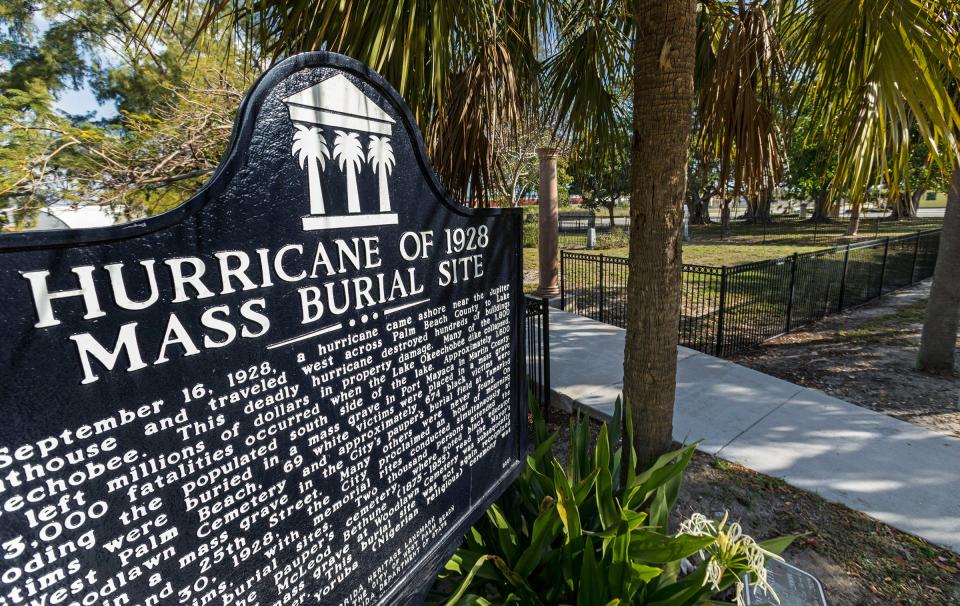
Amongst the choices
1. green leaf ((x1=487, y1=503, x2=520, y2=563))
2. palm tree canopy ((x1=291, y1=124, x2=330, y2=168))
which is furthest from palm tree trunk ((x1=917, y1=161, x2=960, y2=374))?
palm tree canopy ((x1=291, y1=124, x2=330, y2=168))

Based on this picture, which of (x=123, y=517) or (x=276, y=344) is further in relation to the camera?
(x=276, y=344)

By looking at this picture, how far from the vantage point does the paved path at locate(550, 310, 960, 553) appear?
349cm

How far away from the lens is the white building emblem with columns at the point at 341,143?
137 centimetres

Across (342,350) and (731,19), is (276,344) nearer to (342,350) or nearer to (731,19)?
(342,350)

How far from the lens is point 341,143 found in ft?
4.80

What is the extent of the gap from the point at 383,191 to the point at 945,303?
7759mm

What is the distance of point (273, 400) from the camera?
130cm

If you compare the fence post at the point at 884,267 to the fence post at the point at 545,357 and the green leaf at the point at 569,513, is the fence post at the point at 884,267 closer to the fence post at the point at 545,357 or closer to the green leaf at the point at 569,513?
the fence post at the point at 545,357

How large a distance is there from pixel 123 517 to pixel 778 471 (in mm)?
4392

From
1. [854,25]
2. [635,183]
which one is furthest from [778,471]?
[854,25]

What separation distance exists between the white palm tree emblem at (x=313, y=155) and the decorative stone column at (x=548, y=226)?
365 inches

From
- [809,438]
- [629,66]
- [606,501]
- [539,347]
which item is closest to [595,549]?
[606,501]

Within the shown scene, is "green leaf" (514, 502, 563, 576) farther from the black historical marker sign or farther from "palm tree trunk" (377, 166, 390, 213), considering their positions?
"palm tree trunk" (377, 166, 390, 213)

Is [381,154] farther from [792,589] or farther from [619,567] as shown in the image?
[792,589]
